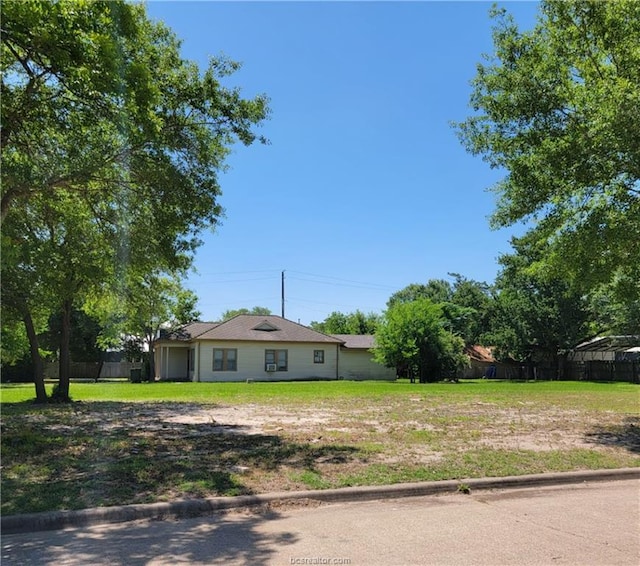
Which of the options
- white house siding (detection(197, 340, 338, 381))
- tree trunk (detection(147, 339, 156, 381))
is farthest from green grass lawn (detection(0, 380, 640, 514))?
tree trunk (detection(147, 339, 156, 381))

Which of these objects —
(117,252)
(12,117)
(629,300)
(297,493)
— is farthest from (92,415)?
(629,300)

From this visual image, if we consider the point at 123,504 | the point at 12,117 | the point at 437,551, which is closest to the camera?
the point at 437,551

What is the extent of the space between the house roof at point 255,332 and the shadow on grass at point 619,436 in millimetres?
25236

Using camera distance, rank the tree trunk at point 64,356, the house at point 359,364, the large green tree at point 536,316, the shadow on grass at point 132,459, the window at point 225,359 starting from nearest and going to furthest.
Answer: the shadow on grass at point 132,459 → the tree trunk at point 64,356 → the window at point 225,359 → the house at point 359,364 → the large green tree at point 536,316

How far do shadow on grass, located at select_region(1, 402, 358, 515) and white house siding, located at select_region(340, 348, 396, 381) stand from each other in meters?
27.5

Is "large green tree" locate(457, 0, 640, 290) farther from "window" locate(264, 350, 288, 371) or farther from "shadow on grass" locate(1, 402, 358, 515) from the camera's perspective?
"window" locate(264, 350, 288, 371)

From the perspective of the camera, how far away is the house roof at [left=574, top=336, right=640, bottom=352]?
42.6 meters

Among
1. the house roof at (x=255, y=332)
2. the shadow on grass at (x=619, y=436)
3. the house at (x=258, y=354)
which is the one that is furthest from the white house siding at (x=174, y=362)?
the shadow on grass at (x=619, y=436)

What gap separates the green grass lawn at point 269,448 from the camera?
22.1 ft

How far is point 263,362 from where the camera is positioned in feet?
117

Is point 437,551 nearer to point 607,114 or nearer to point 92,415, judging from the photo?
point 607,114

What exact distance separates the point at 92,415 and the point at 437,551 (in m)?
10.8

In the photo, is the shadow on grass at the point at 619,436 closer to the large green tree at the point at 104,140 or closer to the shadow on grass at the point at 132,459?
the shadow on grass at the point at 132,459

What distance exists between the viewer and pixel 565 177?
35.2 feet
